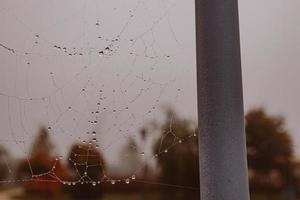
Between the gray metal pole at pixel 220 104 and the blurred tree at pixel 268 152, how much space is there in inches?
23.3

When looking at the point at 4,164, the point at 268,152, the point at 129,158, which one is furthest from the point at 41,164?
the point at 268,152

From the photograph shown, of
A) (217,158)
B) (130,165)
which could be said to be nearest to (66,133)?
A: (130,165)

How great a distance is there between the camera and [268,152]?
1.17m

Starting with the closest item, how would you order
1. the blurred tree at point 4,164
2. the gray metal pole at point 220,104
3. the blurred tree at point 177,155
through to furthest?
the gray metal pole at point 220,104
the blurred tree at point 4,164
the blurred tree at point 177,155

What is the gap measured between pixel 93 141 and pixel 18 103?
0.66ft

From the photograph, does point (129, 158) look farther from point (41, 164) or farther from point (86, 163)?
point (41, 164)

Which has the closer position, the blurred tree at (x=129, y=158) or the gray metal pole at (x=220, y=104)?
the gray metal pole at (x=220, y=104)

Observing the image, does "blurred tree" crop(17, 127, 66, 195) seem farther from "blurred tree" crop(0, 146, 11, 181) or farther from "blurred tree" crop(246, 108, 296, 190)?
"blurred tree" crop(246, 108, 296, 190)

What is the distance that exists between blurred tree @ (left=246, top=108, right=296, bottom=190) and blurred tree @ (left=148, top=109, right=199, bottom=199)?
0.59 feet

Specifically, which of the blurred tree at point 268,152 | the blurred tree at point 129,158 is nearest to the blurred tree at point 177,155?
the blurred tree at point 129,158

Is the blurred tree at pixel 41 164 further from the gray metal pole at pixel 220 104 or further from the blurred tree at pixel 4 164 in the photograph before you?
the gray metal pole at pixel 220 104

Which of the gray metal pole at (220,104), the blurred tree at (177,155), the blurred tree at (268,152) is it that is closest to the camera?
the gray metal pole at (220,104)

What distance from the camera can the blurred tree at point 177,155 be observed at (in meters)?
0.97

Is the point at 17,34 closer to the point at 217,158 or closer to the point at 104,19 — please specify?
the point at 104,19
